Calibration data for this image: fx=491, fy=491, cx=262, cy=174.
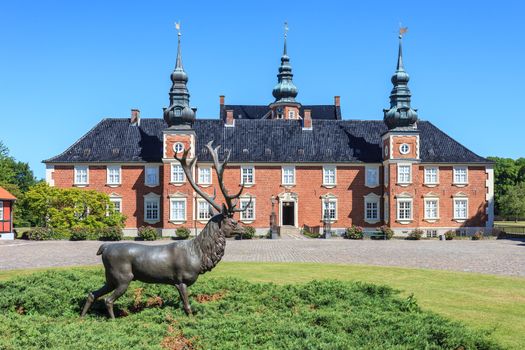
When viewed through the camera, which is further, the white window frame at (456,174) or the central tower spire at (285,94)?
the central tower spire at (285,94)

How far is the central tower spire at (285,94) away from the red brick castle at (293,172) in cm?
1766

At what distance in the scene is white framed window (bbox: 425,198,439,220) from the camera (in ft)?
135

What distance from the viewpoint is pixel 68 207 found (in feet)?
120

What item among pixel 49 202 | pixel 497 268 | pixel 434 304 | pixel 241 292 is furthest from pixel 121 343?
pixel 49 202

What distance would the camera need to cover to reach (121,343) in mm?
6629

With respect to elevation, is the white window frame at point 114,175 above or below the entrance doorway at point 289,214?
above

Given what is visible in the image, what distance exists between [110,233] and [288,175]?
15.2 meters

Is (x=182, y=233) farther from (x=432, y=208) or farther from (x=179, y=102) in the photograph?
(x=432, y=208)

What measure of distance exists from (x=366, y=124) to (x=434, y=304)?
34.8m

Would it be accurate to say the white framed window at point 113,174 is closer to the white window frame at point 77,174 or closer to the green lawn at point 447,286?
the white window frame at point 77,174

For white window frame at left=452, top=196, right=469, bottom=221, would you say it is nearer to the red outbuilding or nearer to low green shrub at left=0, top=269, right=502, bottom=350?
low green shrub at left=0, top=269, right=502, bottom=350

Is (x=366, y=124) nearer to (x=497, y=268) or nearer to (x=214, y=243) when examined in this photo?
(x=497, y=268)

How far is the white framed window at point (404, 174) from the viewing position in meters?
39.7

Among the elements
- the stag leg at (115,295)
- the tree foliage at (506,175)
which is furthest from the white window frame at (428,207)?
the tree foliage at (506,175)
